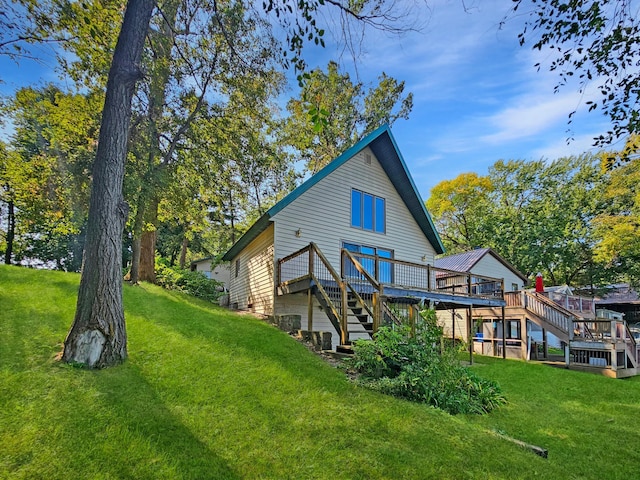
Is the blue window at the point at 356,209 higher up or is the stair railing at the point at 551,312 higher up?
the blue window at the point at 356,209

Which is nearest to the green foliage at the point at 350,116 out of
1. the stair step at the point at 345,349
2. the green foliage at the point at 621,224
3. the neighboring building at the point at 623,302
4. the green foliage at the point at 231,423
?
the green foliage at the point at 621,224

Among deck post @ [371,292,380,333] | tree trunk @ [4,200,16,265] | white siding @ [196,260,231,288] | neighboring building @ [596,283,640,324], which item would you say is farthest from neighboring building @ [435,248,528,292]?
tree trunk @ [4,200,16,265]

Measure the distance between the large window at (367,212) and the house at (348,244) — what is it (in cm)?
4

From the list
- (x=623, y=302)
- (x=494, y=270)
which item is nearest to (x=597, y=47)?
(x=494, y=270)

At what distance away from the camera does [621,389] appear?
9586 mm

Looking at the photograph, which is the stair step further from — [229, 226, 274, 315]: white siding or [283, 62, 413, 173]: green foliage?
[283, 62, 413, 173]: green foliage

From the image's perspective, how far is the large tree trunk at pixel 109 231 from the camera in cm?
510

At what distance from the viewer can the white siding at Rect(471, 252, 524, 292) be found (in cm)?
2133

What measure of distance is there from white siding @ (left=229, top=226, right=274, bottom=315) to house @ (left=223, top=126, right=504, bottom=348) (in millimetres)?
37

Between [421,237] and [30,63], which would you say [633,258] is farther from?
[30,63]

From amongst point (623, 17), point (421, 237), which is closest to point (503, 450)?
point (623, 17)

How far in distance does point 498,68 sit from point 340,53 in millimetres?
3856

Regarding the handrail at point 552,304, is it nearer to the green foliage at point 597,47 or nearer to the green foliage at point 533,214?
the green foliage at point 533,214

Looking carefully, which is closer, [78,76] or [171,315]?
[171,315]
